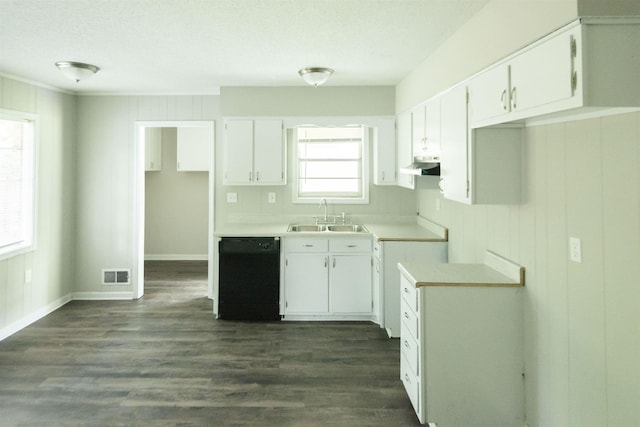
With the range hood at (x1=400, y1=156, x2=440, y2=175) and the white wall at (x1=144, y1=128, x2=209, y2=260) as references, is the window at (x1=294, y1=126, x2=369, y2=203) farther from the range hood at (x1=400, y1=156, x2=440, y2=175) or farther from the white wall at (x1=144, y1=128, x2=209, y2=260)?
the white wall at (x1=144, y1=128, x2=209, y2=260)

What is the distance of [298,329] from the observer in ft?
13.4

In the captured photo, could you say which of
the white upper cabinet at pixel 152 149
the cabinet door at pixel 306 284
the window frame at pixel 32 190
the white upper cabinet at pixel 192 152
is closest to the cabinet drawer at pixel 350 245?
the cabinet door at pixel 306 284

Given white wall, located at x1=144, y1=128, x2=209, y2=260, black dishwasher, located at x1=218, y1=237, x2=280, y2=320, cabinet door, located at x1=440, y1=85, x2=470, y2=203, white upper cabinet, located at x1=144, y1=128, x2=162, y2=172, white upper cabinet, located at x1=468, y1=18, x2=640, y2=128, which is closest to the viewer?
white upper cabinet, located at x1=468, y1=18, x2=640, y2=128

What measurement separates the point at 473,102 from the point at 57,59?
3.33 meters

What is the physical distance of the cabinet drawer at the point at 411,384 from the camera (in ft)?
8.08

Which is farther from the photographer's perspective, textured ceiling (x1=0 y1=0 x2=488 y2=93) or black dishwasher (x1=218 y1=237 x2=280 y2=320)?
black dishwasher (x1=218 y1=237 x2=280 y2=320)

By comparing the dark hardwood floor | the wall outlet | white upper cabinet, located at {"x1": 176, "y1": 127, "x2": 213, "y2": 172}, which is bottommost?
the dark hardwood floor

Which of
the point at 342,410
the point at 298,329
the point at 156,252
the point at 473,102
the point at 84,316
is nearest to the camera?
the point at 473,102

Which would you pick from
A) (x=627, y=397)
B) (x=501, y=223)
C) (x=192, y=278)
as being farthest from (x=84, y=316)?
(x=627, y=397)

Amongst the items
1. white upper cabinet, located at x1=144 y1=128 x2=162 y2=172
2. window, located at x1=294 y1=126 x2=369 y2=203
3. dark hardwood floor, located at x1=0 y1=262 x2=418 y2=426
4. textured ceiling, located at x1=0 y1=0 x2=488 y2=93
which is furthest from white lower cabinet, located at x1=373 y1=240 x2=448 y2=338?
white upper cabinet, located at x1=144 y1=128 x2=162 y2=172

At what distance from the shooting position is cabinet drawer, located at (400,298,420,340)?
2.49 meters

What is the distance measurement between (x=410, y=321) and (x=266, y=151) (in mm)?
2685

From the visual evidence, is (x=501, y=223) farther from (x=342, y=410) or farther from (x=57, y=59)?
(x=57, y=59)

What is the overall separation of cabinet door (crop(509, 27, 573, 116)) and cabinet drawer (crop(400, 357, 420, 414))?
160cm
